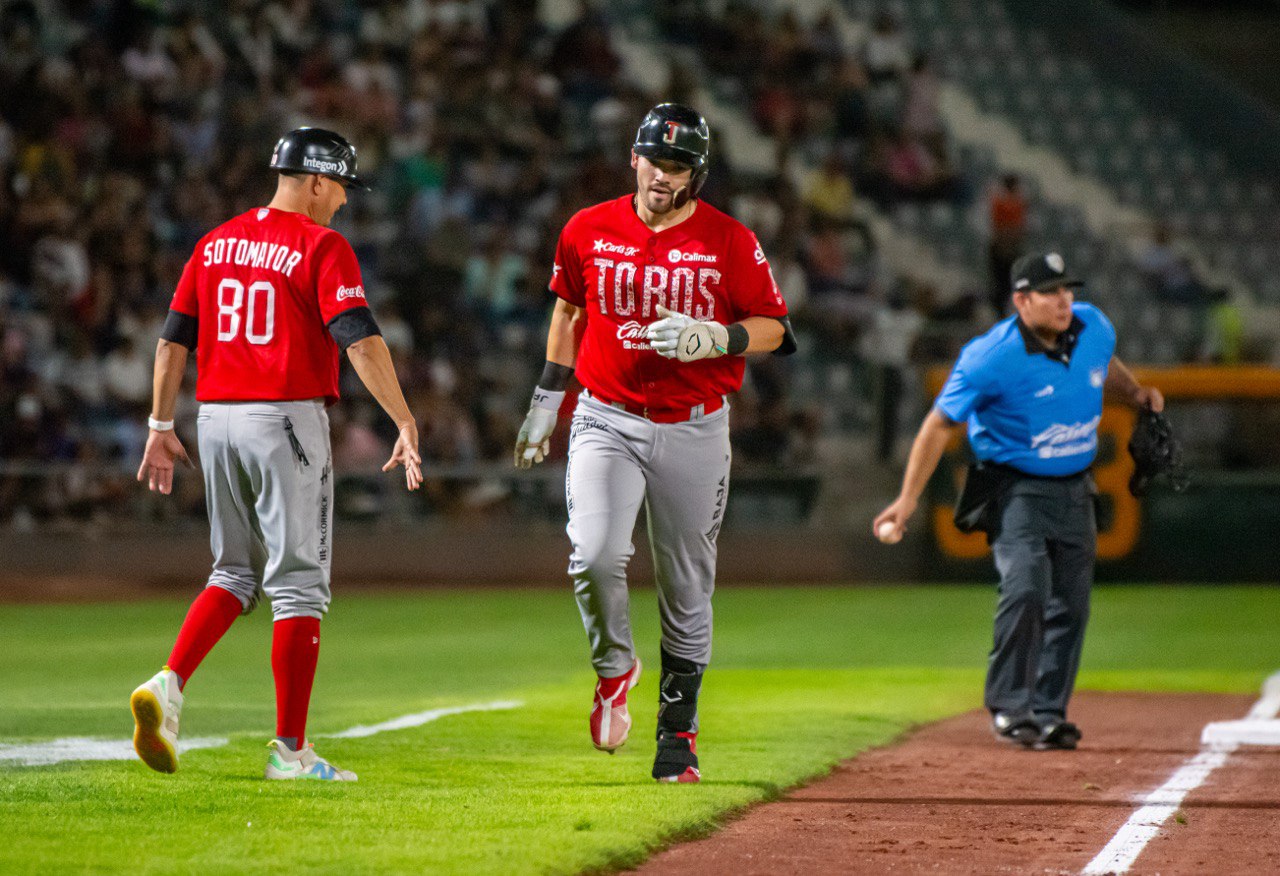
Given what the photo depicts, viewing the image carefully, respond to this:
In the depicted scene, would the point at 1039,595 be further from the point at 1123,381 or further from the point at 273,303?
the point at 273,303

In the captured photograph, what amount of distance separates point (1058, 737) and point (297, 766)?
3.59 metres

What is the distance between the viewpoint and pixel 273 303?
6.61 metres

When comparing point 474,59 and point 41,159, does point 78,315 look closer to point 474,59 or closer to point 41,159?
point 41,159

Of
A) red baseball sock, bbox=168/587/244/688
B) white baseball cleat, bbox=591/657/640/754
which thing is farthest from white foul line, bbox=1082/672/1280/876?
red baseball sock, bbox=168/587/244/688

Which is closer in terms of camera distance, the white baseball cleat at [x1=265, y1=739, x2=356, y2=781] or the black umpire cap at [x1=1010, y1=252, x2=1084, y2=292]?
the white baseball cleat at [x1=265, y1=739, x2=356, y2=781]

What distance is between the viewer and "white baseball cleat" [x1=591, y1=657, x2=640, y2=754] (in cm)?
694

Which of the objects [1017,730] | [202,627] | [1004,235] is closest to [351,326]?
[202,627]

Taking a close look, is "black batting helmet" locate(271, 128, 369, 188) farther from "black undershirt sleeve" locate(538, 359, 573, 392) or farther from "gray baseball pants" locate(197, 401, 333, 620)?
"black undershirt sleeve" locate(538, 359, 573, 392)

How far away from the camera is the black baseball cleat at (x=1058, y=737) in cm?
841

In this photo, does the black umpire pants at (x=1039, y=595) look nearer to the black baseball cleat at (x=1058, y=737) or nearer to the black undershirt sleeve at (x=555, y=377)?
the black baseball cleat at (x=1058, y=737)

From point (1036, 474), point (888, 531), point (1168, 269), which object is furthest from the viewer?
point (1168, 269)

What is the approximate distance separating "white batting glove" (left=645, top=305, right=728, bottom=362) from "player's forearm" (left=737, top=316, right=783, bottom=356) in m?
0.20

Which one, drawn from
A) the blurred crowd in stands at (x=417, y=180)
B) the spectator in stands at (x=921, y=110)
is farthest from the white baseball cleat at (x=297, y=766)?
the spectator in stands at (x=921, y=110)

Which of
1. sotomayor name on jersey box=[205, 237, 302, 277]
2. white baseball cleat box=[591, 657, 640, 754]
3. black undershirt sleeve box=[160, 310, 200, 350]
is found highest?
sotomayor name on jersey box=[205, 237, 302, 277]
